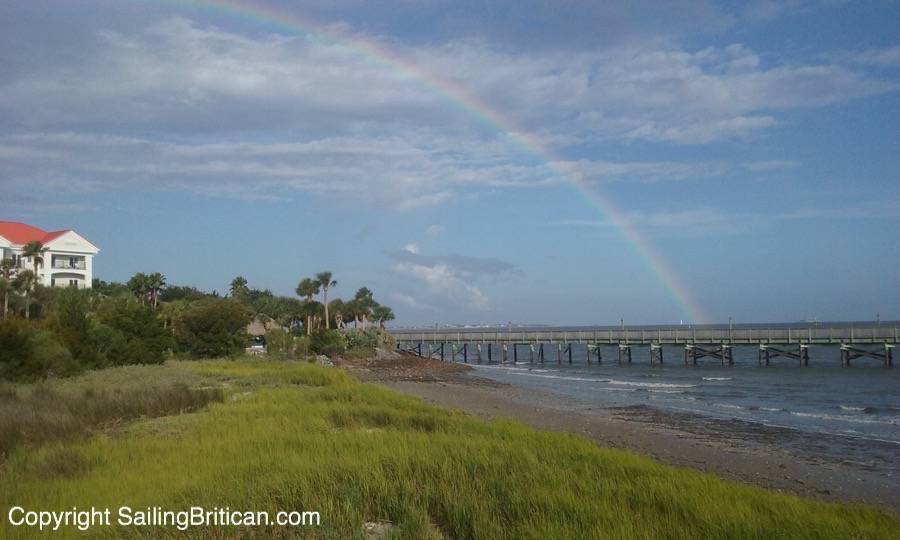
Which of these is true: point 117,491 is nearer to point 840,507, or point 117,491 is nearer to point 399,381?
point 840,507

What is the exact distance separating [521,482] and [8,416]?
11465 mm

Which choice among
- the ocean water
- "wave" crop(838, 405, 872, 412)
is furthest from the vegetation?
"wave" crop(838, 405, 872, 412)

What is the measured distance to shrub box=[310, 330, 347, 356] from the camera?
65.7m

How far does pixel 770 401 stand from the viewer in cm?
3278

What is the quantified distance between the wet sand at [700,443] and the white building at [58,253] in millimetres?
43698

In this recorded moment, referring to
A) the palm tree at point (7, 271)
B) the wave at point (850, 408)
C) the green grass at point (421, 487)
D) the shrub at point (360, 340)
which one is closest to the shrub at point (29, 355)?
Answer: the green grass at point (421, 487)

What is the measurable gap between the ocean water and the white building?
4277 centimetres

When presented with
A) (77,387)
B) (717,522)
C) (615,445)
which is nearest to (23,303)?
(77,387)

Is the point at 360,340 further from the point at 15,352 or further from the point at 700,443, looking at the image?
the point at 700,443

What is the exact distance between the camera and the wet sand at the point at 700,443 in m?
14.2

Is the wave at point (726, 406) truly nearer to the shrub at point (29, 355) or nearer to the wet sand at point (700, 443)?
the wet sand at point (700, 443)

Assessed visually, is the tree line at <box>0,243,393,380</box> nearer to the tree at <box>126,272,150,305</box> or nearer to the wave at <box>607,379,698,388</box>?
the tree at <box>126,272,150,305</box>

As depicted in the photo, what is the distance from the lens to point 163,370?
31859 millimetres

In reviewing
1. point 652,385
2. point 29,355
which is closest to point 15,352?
point 29,355
